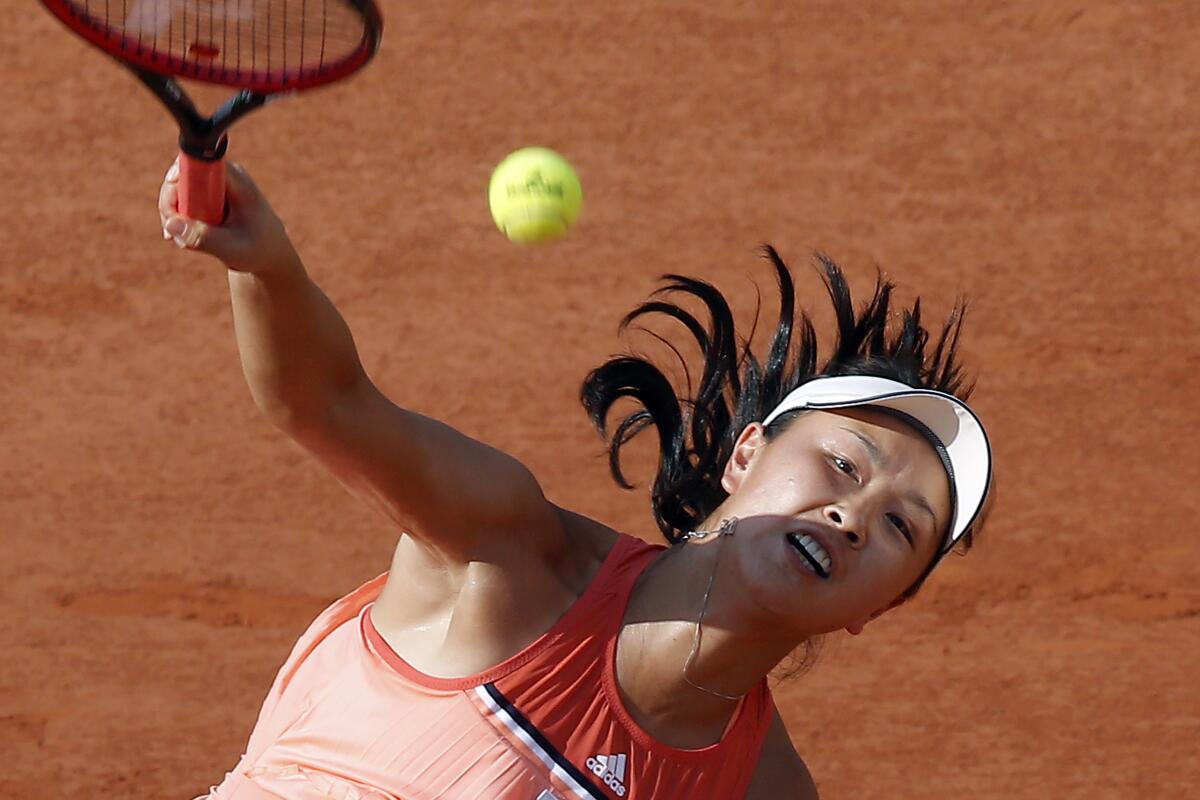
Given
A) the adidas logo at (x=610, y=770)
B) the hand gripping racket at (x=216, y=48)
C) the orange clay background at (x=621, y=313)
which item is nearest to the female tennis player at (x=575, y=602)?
the adidas logo at (x=610, y=770)

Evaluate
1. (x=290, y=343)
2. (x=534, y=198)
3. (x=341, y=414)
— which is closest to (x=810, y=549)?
(x=341, y=414)

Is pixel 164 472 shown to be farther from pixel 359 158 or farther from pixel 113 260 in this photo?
pixel 359 158

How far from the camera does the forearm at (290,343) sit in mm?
2256

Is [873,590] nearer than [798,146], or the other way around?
[873,590]

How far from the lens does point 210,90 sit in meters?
5.53

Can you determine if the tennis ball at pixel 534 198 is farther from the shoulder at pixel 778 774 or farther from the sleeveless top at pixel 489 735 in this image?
Answer: the shoulder at pixel 778 774

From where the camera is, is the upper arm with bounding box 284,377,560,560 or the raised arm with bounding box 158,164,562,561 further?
the upper arm with bounding box 284,377,560,560

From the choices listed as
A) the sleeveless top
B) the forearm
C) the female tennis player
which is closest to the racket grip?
the forearm

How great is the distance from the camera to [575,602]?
2746mm

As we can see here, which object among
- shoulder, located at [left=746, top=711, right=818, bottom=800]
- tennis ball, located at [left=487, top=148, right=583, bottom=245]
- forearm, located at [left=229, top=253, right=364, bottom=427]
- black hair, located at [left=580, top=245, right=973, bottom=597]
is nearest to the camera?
forearm, located at [left=229, top=253, right=364, bottom=427]

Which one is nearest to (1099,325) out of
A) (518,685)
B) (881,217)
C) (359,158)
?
(881,217)

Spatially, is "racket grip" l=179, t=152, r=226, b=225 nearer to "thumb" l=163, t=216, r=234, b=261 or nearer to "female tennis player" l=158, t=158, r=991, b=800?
"thumb" l=163, t=216, r=234, b=261

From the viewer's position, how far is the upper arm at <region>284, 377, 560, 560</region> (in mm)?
2426

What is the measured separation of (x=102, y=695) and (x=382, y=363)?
1.23 m
